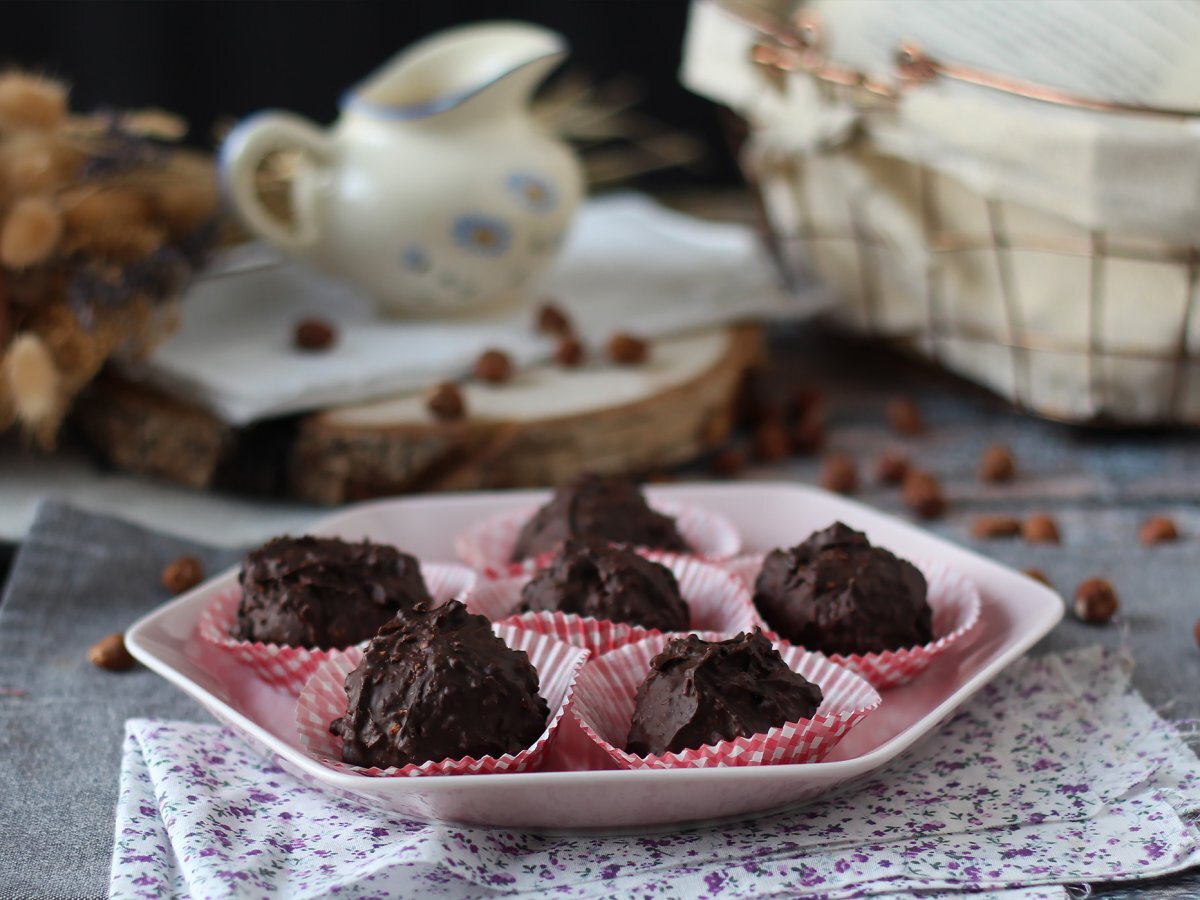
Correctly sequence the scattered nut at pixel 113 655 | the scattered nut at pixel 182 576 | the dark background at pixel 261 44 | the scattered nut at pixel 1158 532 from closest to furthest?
the scattered nut at pixel 113 655, the scattered nut at pixel 182 576, the scattered nut at pixel 1158 532, the dark background at pixel 261 44

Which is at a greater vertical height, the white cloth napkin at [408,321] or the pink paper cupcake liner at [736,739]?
the pink paper cupcake liner at [736,739]

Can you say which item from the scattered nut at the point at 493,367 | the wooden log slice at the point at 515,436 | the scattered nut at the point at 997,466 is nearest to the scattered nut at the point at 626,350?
the wooden log slice at the point at 515,436

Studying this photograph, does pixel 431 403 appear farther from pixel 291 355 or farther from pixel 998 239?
pixel 998 239

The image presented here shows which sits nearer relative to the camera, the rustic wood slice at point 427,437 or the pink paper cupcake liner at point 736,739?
the pink paper cupcake liner at point 736,739

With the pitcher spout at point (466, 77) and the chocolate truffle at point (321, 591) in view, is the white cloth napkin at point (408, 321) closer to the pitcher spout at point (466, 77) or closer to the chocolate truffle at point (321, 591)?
the pitcher spout at point (466, 77)

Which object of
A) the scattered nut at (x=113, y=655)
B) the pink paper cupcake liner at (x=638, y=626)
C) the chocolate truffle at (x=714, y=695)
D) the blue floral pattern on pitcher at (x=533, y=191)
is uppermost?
the blue floral pattern on pitcher at (x=533, y=191)

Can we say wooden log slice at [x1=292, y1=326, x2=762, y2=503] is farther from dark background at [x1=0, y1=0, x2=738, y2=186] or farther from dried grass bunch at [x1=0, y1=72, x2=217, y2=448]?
dark background at [x1=0, y1=0, x2=738, y2=186]

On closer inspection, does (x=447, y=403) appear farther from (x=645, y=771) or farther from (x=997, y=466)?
(x=645, y=771)
